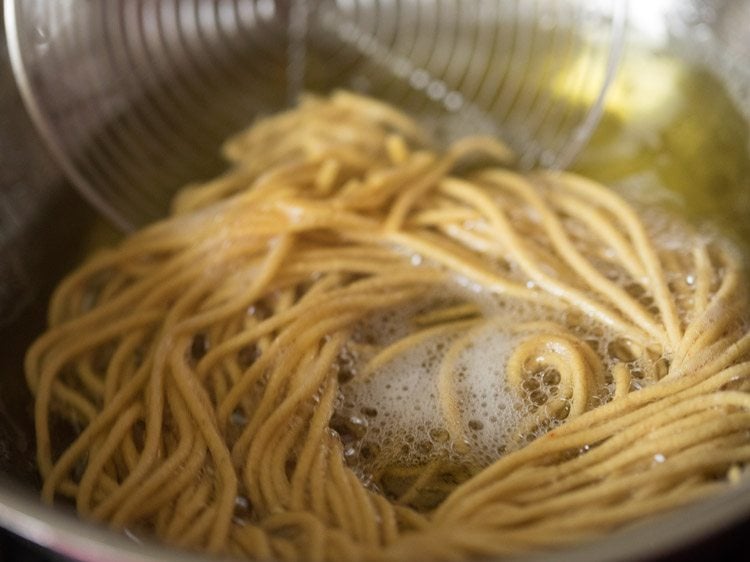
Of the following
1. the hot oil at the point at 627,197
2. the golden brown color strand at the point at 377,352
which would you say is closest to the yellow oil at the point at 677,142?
the hot oil at the point at 627,197

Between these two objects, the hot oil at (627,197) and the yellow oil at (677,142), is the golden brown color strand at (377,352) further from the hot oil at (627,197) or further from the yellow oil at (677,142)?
the yellow oil at (677,142)

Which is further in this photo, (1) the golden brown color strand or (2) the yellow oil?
(2) the yellow oil

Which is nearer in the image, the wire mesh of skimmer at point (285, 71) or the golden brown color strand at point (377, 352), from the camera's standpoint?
the golden brown color strand at point (377, 352)

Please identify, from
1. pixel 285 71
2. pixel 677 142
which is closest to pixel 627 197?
pixel 677 142

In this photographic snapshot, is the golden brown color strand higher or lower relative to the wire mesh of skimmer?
lower

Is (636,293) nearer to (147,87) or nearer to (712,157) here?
(712,157)

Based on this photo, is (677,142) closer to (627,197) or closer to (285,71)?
(627,197)

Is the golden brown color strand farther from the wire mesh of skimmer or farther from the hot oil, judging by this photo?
the wire mesh of skimmer

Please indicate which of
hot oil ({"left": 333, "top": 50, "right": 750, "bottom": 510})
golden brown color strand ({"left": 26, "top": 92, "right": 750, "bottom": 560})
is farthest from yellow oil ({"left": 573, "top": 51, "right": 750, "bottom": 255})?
golden brown color strand ({"left": 26, "top": 92, "right": 750, "bottom": 560})
